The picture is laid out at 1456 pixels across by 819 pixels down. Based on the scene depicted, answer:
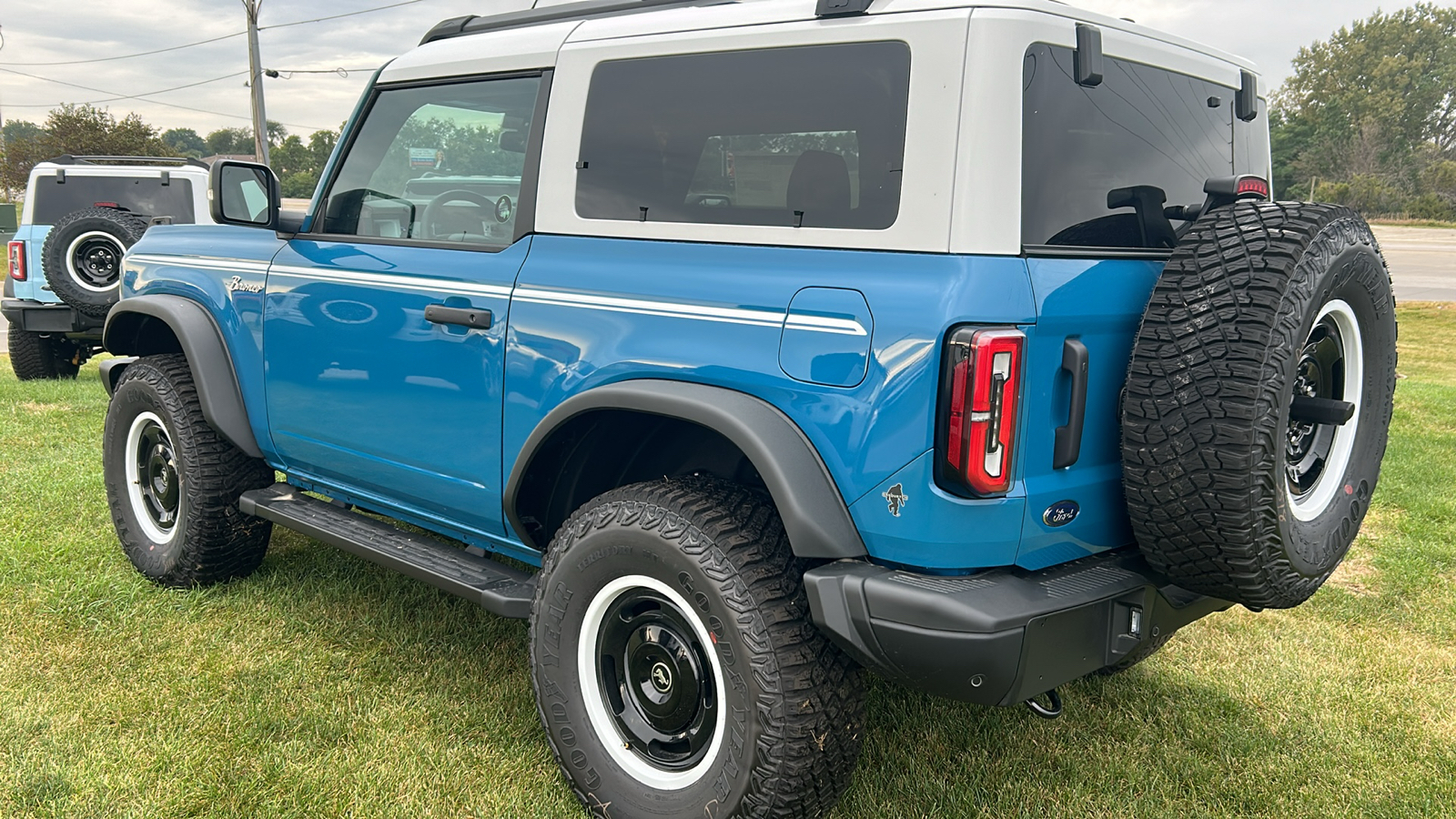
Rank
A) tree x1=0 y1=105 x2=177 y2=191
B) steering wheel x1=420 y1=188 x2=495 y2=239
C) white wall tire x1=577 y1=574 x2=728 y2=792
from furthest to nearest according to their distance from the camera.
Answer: tree x1=0 y1=105 x2=177 y2=191
steering wheel x1=420 y1=188 x2=495 y2=239
white wall tire x1=577 y1=574 x2=728 y2=792

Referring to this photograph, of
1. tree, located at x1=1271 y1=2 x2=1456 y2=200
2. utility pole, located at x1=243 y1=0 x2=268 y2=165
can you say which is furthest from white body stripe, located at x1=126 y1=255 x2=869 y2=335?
tree, located at x1=1271 y1=2 x2=1456 y2=200

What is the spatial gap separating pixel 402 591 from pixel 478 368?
66.7 inches

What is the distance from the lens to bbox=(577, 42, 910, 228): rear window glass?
2365 mm

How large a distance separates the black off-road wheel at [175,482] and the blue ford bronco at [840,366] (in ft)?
3.53

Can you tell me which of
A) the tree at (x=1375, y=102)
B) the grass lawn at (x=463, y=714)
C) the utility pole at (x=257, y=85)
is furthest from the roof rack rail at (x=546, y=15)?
the tree at (x=1375, y=102)

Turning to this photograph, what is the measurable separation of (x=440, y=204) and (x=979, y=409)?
6.69 ft

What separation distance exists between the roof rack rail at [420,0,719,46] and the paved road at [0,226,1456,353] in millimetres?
11107

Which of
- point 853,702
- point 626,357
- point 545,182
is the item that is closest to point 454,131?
point 545,182

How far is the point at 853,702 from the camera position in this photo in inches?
98.0

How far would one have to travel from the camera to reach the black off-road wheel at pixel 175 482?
411 centimetres

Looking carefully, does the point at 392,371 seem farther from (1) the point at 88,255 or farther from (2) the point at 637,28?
(1) the point at 88,255

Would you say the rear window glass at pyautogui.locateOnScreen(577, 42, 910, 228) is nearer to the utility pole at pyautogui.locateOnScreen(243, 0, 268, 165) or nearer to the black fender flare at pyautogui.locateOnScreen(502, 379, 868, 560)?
the black fender flare at pyautogui.locateOnScreen(502, 379, 868, 560)

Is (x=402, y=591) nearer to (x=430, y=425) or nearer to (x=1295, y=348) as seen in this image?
(x=430, y=425)

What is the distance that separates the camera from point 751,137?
2629 millimetres
